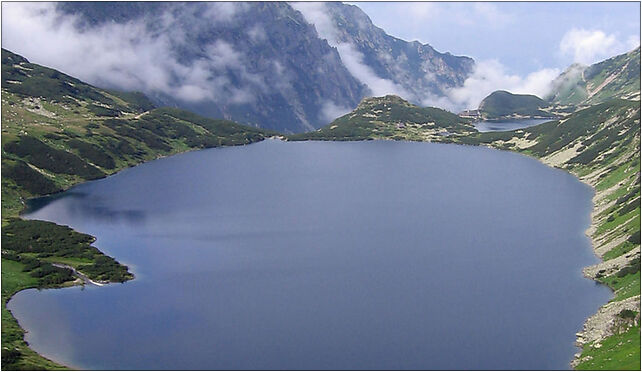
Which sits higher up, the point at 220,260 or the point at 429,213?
the point at 429,213

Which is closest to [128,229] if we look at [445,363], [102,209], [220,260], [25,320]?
[102,209]

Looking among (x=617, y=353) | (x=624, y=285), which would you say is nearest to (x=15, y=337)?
(x=617, y=353)

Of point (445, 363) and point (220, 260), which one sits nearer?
point (445, 363)

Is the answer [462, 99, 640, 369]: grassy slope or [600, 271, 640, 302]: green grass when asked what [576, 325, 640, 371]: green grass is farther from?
[600, 271, 640, 302]: green grass

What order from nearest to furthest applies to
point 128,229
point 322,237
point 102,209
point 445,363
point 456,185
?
1. point 445,363
2. point 322,237
3. point 128,229
4. point 102,209
5. point 456,185

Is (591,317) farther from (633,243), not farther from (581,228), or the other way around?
(581,228)

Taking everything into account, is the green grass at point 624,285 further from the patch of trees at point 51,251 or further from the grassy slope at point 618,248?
the patch of trees at point 51,251
